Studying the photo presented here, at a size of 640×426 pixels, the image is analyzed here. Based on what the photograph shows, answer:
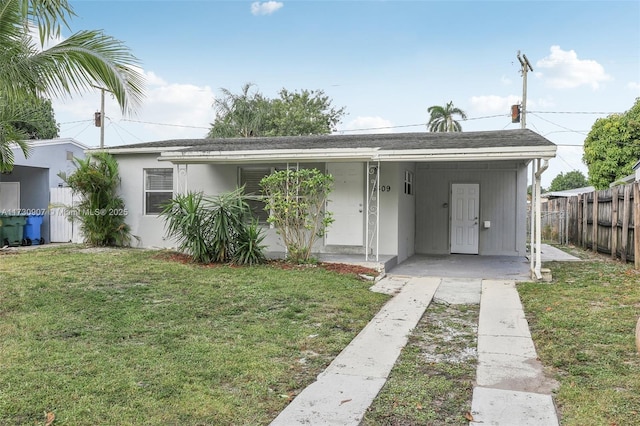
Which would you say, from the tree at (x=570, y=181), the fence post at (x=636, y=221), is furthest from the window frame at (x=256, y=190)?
the tree at (x=570, y=181)

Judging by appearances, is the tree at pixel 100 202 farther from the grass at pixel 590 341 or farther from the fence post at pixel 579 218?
the fence post at pixel 579 218

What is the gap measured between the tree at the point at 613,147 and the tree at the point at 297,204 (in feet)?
59.6

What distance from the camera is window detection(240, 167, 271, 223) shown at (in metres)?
11.4

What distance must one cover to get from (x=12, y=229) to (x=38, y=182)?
2368 millimetres

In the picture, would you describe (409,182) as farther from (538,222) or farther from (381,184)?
(538,222)

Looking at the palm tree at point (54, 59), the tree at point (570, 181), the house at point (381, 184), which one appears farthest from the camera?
the tree at point (570, 181)

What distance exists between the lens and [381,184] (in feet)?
35.0

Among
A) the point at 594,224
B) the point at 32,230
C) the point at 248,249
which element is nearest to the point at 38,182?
the point at 32,230

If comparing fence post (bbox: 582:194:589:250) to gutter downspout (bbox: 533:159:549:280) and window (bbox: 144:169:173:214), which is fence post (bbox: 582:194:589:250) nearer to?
gutter downspout (bbox: 533:159:549:280)

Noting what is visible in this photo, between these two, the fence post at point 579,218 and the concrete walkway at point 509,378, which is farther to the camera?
the fence post at point 579,218

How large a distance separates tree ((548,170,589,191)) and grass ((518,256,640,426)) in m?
46.3

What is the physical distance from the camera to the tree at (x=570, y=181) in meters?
49.7

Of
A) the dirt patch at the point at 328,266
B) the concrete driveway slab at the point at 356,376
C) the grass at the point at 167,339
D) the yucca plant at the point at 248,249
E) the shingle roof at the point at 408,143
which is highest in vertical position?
the shingle roof at the point at 408,143

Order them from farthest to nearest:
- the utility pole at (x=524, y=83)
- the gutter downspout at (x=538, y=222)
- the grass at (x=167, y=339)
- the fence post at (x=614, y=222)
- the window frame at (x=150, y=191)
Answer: the utility pole at (x=524, y=83) → the window frame at (x=150, y=191) → the fence post at (x=614, y=222) → the gutter downspout at (x=538, y=222) → the grass at (x=167, y=339)
